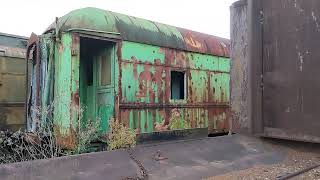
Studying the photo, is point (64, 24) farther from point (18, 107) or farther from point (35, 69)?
point (18, 107)

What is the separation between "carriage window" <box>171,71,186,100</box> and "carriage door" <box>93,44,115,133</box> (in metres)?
1.74

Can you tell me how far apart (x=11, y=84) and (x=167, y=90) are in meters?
3.60

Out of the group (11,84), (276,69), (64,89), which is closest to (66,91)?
(64,89)

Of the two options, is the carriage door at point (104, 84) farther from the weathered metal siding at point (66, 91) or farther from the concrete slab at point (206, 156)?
the concrete slab at point (206, 156)

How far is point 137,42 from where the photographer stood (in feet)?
22.9

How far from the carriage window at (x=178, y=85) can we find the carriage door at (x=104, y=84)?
1.74m

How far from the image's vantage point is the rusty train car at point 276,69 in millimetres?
3562

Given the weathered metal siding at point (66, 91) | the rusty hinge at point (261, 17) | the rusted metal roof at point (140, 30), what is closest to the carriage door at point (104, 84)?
the rusted metal roof at point (140, 30)

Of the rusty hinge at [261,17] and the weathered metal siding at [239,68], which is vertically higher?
the rusty hinge at [261,17]

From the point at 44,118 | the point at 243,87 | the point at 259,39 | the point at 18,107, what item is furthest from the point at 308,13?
the point at 18,107

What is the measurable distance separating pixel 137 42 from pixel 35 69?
202 cm

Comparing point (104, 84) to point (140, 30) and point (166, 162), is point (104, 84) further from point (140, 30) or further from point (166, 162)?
point (166, 162)

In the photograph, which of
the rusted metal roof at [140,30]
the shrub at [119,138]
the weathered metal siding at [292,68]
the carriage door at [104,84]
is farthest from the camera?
the carriage door at [104,84]

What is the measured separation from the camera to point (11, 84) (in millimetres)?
8109
